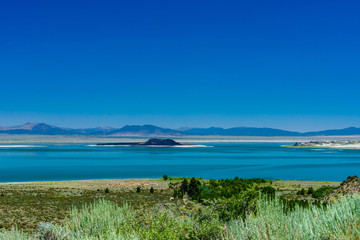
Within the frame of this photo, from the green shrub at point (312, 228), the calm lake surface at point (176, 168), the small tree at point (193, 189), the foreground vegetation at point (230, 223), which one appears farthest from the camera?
the calm lake surface at point (176, 168)

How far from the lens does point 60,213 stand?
2400 cm

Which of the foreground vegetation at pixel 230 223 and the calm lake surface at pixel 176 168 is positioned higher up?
the foreground vegetation at pixel 230 223

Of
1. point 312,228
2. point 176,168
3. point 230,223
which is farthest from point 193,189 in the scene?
point 176,168

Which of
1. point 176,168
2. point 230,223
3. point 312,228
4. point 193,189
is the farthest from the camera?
point 176,168

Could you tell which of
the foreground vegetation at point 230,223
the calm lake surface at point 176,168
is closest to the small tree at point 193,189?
the foreground vegetation at point 230,223

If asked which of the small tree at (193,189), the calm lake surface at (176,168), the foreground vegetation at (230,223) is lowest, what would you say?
the calm lake surface at (176,168)

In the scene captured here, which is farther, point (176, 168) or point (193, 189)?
point (176, 168)

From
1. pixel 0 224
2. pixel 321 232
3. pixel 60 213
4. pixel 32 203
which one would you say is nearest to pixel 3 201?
pixel 32 203

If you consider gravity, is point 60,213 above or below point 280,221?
below

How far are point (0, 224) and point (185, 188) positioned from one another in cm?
1988

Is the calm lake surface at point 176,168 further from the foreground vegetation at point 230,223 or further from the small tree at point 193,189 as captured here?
the foreground vegetation at point 230,223

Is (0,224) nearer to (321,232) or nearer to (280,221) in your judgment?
(280,221)

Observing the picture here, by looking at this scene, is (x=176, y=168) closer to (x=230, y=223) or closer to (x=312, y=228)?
(x=230, y=223)

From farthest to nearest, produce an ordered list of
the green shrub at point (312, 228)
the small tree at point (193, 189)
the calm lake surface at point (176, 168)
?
the calm lake surface at point (176, 168) < the small tree at point (193, 189) < the green shrub at point (312, 228)
